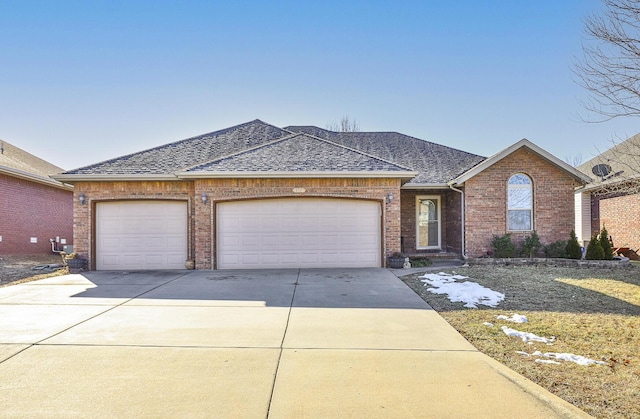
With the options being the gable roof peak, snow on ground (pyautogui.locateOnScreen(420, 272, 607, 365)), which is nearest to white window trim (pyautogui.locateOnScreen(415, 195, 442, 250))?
the gable roof peak

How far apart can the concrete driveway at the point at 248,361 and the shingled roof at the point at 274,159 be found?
16.2 ft

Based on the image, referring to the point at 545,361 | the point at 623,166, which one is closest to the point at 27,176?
the point at 545,361

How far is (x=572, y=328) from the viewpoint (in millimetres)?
5172

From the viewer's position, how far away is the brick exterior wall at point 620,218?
14234 millimetres

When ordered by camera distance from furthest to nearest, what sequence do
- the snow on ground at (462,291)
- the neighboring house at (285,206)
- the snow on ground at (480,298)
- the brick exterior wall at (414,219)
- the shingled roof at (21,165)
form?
the shingled roof at (21,165), the brick exterior wall at (414,219), the neighboring house at (285,206), the snow on ground at (462,291), the snow on ground at (480,298)

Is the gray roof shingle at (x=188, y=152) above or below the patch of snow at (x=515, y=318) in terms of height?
above

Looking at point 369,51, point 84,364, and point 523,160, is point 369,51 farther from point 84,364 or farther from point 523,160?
point 84,364

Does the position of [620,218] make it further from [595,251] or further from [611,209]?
[595,251]

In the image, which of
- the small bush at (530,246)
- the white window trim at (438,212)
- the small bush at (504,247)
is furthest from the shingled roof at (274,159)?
the small bush at (530,246)

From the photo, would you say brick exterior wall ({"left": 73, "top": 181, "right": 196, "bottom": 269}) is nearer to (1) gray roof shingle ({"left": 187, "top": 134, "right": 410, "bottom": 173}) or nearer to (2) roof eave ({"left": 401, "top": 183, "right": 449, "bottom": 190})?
(1) gray roof shingle ({"left": 187, "top": 134, "right": 410, "bottom": 173})

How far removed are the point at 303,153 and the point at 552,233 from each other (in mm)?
9141

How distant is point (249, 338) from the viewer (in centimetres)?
482

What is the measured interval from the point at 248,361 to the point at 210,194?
26.1 feet

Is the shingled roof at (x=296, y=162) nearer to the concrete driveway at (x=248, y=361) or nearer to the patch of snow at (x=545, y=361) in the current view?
the concrete driveway at (x=248, y=361)
